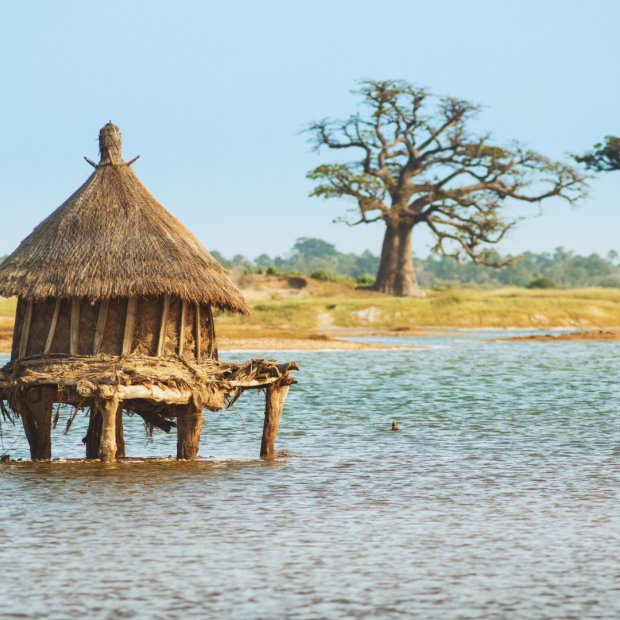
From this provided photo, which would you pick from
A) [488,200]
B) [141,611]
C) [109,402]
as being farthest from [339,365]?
[488,200]

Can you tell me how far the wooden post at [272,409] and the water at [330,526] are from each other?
43 centimetres

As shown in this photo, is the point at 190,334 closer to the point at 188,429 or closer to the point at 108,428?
the point at 188,429

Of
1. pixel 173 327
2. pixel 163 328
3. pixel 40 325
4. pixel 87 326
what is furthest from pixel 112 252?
pixel 40 325

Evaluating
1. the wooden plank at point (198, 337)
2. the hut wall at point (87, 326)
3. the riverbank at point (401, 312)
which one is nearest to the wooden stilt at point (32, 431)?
the hut wall at point (87, 326)

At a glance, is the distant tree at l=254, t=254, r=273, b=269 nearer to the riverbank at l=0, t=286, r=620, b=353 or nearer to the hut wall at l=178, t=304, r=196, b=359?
the riverbank at l=0, t=286, r=620, b=353

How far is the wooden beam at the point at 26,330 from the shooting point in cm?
1220

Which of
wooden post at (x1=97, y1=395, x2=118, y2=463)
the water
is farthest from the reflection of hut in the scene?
the water

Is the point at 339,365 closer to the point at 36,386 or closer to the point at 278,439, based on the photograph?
the point at 278,439

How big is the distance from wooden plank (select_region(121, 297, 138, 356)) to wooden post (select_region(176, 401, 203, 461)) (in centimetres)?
113

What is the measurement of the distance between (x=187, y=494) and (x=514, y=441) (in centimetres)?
670

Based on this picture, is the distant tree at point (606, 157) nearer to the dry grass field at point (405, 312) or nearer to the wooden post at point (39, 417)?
the dry grass field at point (405, 312)

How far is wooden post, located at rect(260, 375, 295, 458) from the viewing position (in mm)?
12922

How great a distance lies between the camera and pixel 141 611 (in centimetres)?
639

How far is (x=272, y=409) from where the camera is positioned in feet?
42.7
